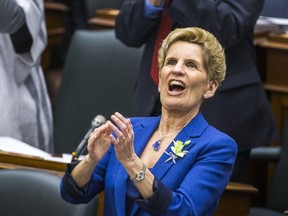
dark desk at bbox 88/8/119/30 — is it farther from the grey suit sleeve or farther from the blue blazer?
the blue blazer

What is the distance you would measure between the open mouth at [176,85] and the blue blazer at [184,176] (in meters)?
0.10

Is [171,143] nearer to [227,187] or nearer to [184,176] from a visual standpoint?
[184,176]

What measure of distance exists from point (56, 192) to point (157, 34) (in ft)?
2.73

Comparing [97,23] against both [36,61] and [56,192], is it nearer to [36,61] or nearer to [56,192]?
[36,61]

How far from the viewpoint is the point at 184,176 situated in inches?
97.7

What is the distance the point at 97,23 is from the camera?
5.02 meters

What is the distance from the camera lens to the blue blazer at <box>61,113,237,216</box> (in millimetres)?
2414

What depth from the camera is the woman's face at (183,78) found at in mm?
2549

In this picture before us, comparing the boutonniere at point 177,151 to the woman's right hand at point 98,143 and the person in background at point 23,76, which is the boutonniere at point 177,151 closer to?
the woman's right hand at point 98,143

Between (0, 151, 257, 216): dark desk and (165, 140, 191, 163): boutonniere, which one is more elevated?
(165, 140, 191, 163): boutonniere

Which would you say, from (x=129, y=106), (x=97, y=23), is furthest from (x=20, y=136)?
(x=97, y=23)

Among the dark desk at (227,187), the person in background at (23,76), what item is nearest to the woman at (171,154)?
the dark desk at (227,187)

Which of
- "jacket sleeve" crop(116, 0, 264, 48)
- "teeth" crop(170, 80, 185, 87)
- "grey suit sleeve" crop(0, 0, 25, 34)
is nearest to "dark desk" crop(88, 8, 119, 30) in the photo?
"grey suit sleeve" crop(0, 0, 25, 34)

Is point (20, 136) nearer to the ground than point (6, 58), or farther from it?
nearer to the ground
